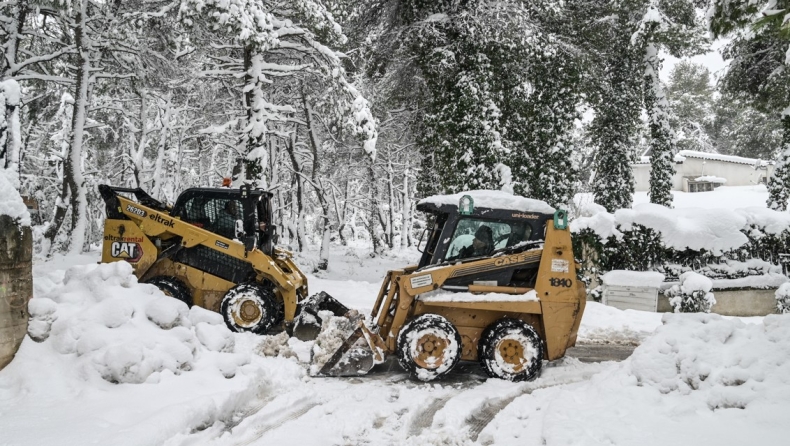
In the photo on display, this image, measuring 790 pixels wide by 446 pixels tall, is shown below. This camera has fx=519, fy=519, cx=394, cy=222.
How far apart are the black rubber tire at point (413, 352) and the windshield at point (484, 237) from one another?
96 cm

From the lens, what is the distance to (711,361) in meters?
4.82

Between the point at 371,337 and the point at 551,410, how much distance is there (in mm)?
2327

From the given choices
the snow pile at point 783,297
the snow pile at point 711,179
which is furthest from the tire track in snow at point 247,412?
the snow pile at point 711,179

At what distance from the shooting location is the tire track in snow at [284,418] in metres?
4.60

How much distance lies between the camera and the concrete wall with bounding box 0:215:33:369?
454 cm

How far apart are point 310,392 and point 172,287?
3.93 meters

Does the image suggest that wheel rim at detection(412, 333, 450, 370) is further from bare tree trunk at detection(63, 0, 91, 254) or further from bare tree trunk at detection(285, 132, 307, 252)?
bare tree trunk at detection(285, 132, 307, 252)

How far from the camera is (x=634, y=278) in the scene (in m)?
11.5

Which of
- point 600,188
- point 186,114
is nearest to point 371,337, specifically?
point 600,188

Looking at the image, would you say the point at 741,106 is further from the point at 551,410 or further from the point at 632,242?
the point at 551,410

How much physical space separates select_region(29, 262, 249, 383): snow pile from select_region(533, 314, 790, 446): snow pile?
3.75 metres

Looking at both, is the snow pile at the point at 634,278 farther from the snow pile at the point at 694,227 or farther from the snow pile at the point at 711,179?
the snow pile at the point at 711,179

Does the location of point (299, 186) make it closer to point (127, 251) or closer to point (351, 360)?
point (127, 251)

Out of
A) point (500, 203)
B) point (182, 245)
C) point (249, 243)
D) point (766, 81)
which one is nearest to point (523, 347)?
point (500, 203)
